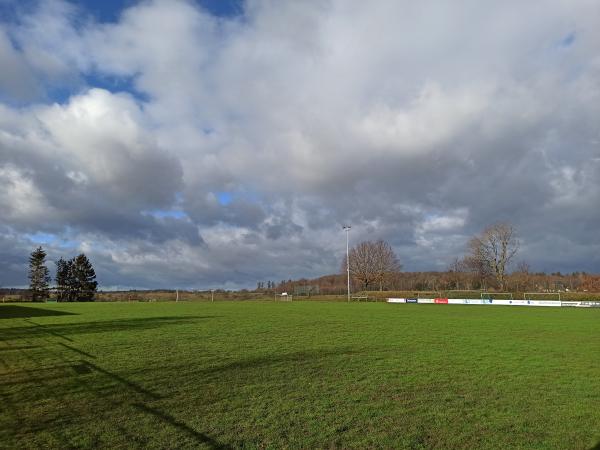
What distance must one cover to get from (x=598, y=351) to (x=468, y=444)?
40.7 ft

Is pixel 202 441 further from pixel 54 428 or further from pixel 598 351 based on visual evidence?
pixel 598 351

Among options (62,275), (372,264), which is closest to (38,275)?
(62,275)

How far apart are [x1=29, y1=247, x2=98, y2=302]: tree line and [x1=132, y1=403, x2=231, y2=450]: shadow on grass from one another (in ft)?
326

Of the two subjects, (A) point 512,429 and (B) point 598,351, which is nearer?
(A) point 512,429

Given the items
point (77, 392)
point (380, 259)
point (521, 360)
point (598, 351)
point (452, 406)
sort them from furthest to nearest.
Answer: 1. point (380, 259)
2. point (598, 351)
3. point (521, 360)
4. point (77, 392)
5. point (452, 406)

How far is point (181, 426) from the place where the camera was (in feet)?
23.2

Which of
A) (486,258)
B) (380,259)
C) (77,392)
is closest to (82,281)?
(380,259)

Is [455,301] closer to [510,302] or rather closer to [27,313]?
[510,302]

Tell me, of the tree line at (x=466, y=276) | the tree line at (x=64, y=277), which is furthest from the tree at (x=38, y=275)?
the tree line at (x=466, y=276)

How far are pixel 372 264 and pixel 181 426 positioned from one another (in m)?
96.8

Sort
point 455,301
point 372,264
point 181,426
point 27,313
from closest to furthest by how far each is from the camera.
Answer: point 181,426 < point 27,313 < point 455,301 < point 372,264

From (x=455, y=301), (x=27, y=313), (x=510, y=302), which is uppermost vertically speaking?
(x=27, y=313)

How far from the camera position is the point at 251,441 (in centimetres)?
644

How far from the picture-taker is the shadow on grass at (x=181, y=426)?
6.33 meters
